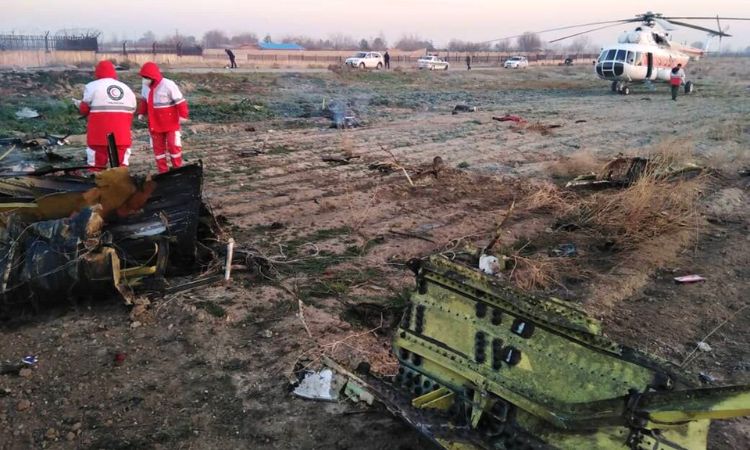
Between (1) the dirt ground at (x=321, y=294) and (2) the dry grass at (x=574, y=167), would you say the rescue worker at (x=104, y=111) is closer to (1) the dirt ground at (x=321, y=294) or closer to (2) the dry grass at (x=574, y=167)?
(1) the dirt ground at (x=321, y=294)

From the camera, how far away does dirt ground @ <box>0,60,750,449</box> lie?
3.31 m

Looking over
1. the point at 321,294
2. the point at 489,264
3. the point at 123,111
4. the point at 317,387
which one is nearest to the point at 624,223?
the point at 489,264

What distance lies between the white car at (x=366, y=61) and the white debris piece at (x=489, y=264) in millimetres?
37084

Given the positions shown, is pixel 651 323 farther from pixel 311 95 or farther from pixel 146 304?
pixel 311 95

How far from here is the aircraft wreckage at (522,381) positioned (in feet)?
7.55

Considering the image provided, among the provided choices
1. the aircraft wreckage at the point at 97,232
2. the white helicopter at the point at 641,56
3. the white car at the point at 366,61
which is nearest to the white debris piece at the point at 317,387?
the aircraft wreckage at the point at 97,232

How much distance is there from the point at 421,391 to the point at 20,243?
2914 millimetres

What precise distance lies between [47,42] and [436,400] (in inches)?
1575

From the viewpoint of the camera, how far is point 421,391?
2.96 metres

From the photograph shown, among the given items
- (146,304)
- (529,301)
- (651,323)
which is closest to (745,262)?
(651,323)

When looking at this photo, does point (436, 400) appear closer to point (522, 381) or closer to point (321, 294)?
point (522, 381)

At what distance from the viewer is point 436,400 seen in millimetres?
2770

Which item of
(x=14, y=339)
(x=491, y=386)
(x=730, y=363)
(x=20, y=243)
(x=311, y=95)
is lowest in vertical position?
(x=730, y=363)

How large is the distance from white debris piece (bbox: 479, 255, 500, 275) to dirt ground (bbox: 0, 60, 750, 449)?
905mm
